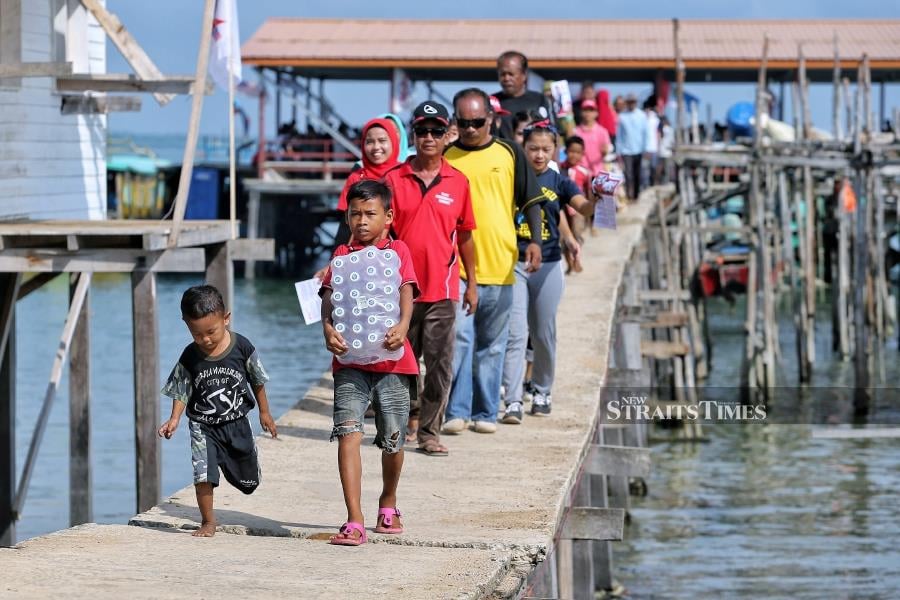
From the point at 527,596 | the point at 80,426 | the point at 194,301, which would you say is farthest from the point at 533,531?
the point at 80,426

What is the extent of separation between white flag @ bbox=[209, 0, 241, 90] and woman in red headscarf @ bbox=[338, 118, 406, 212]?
9.17 ft

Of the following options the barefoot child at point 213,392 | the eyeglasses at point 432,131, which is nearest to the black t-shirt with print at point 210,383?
the barefoot child at point 213,392

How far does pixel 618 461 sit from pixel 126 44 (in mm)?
4454

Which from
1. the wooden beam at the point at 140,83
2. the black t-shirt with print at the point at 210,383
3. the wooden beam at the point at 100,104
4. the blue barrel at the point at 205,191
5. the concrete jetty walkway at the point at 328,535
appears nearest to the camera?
the concrete jetty walkway at the point at 328,535

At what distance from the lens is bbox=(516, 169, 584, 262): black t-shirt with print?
28.8 feet

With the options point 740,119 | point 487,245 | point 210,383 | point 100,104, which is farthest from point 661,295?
point 740,119

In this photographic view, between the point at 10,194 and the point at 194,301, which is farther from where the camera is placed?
the point at 10,194

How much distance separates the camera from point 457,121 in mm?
8156

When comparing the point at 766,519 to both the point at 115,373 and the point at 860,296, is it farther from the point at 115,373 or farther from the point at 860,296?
the point at 115,373

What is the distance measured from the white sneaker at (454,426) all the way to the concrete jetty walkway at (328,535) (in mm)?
52

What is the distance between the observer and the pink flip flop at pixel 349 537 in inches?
240

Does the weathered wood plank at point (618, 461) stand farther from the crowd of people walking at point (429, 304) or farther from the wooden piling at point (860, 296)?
the wooden piling at point (860, 296)

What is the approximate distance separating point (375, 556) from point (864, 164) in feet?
47.2

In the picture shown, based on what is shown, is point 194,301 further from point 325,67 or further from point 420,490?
point 325,67
